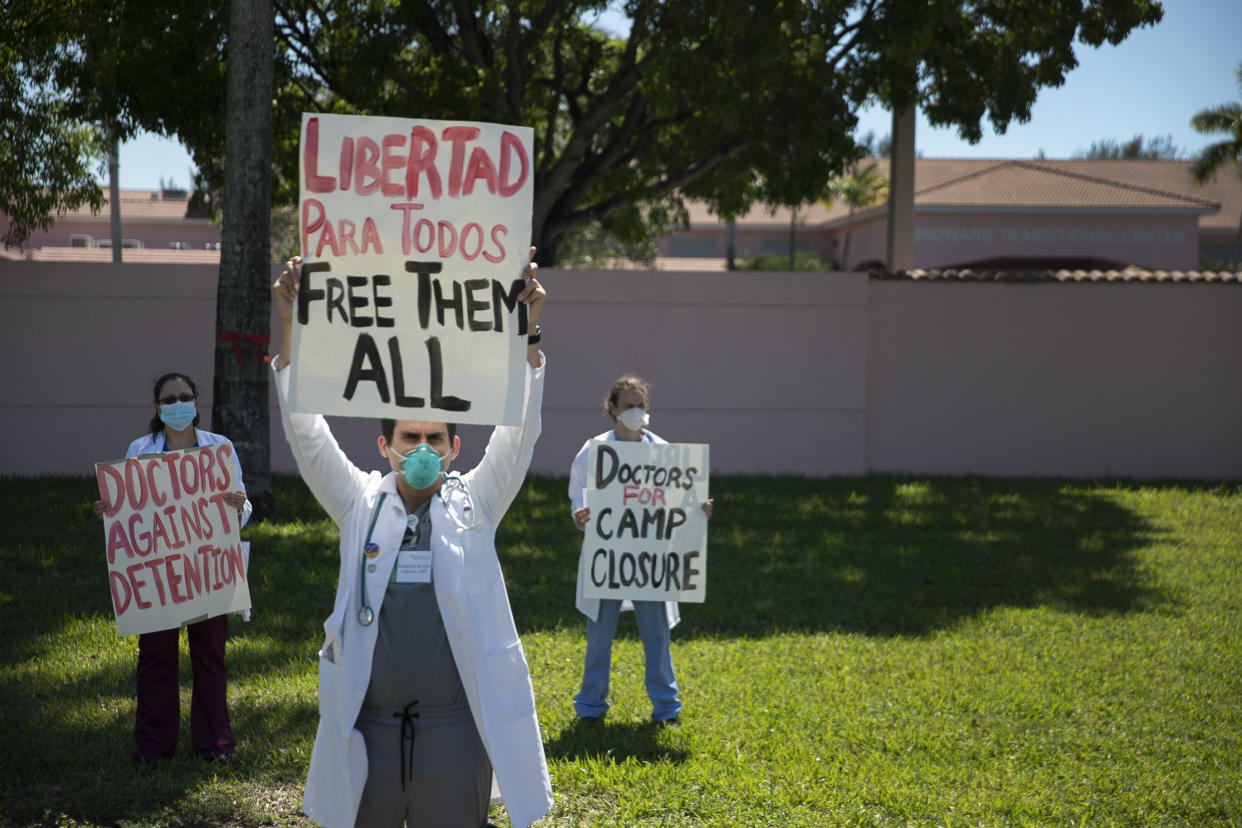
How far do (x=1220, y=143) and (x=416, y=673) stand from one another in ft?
147

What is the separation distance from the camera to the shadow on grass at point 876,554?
852 centimetres

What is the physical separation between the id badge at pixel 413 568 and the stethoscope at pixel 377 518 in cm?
8

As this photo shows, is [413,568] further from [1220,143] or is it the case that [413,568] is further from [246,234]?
[1220,143]

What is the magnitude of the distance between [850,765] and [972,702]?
51.6 inches

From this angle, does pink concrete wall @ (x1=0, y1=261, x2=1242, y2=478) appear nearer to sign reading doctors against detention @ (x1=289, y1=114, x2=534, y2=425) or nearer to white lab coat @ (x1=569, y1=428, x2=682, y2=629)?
white lab coat @ (x1=569, y1=428, x2=682, y2=629)

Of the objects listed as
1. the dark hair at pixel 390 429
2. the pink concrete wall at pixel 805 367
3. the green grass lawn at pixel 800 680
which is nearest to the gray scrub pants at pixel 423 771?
the dark hair at pixel 390 429

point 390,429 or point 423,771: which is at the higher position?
point 390,429

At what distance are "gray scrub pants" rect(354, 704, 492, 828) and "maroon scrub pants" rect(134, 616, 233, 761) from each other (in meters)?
2.34

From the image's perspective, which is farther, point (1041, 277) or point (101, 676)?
point (1041, 277)

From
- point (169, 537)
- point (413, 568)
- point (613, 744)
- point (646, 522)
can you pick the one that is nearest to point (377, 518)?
point (413, 568)

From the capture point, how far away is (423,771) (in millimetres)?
3209

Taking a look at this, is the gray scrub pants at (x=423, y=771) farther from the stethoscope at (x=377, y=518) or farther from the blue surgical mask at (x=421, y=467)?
the blue surgical mask at (x=421, y=467)

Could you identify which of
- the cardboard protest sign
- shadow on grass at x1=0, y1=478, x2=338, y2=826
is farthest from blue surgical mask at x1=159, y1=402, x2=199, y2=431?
shadow on grass at x1=0, y1=478, x2=338, y2=826

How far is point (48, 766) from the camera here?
17.3ft
